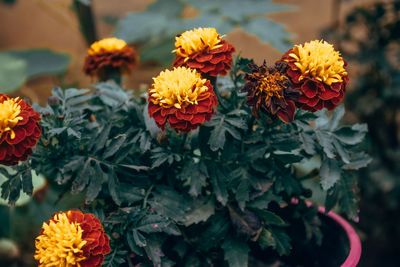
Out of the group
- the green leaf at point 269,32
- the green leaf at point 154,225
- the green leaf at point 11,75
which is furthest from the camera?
the green leaf at point 11,75

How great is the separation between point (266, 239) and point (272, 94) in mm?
257

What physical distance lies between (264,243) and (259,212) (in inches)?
2.0

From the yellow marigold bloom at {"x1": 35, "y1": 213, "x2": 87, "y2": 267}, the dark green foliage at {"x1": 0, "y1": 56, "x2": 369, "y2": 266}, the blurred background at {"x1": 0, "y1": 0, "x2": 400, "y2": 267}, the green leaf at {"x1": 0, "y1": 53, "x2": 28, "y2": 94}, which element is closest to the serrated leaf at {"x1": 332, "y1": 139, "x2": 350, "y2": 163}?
the dark green foliage at {"x1": 0, "y1": 56, "x2": 369, "y2": 266}

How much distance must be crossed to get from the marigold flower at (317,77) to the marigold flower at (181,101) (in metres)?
0.13

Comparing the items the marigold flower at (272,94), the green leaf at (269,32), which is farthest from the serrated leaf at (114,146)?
the green leaf at (269,32)

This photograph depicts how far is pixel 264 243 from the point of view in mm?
684

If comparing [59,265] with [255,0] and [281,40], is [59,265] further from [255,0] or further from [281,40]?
[255,0]

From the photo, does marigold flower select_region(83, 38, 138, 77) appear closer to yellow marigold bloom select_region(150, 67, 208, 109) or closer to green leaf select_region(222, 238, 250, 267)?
yellow marigold bloom select_region(150, 67, 208, 109)

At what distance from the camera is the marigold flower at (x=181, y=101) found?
1.86ft

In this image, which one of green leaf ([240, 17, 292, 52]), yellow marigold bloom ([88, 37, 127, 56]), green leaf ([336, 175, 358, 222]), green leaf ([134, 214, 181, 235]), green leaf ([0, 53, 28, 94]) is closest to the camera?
green leaf ([134, 214, 181, 235])

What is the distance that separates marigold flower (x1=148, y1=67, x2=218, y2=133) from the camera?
0.57m

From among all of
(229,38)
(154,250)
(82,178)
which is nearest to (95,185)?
(82,178)

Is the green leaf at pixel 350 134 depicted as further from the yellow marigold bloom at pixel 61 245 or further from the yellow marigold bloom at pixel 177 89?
the yellow marigold bloom at pixel 61 245

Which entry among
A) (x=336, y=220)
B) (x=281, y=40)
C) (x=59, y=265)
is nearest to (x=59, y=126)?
(x=59, y=265)
